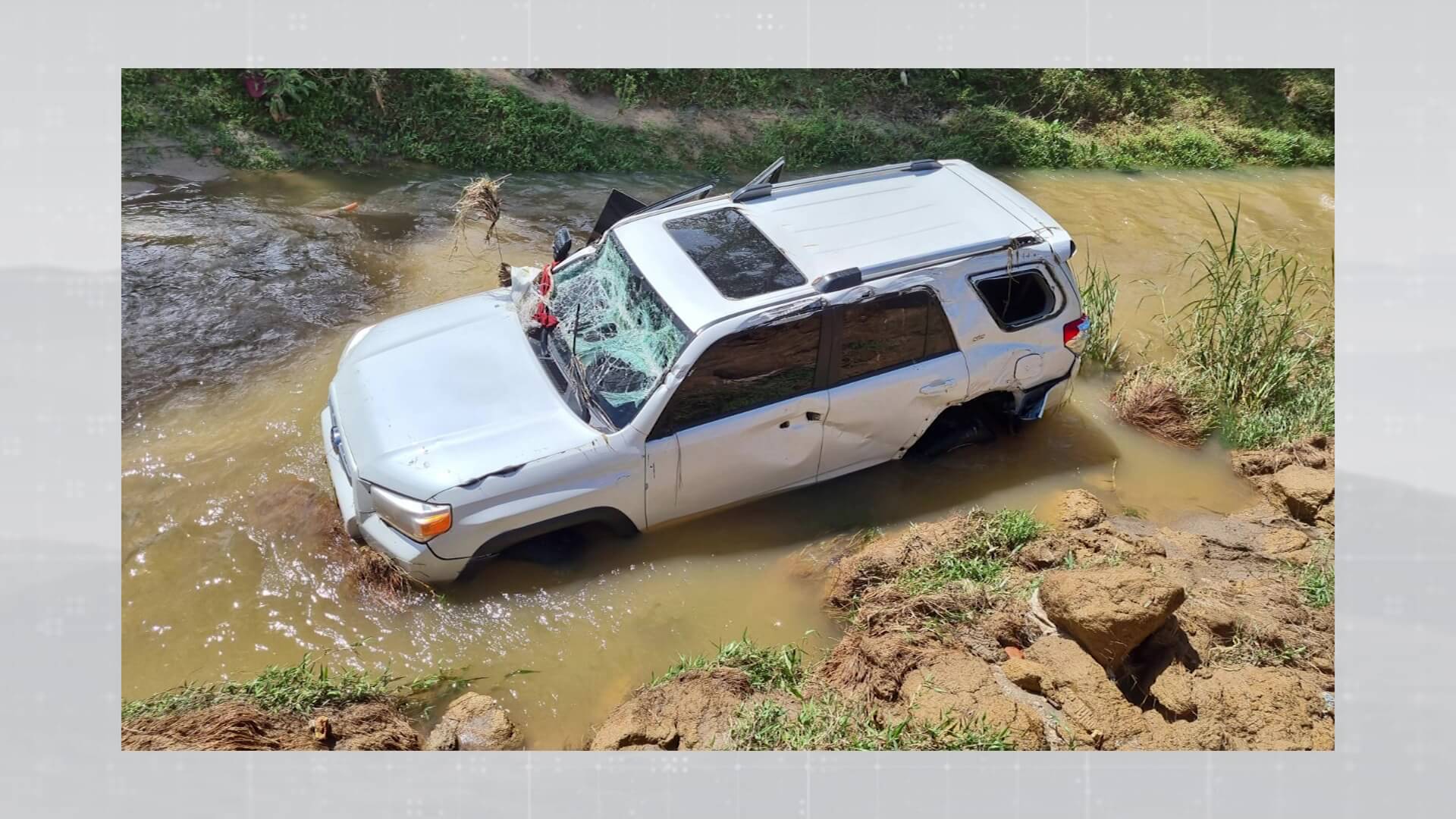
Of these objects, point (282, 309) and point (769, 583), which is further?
point (282, 309)

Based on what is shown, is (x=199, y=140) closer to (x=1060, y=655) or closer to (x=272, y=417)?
(x=272, y=417)

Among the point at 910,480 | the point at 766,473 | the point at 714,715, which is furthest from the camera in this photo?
the point at 910,480

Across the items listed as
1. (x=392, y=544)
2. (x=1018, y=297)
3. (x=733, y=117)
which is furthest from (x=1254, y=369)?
(x=733, y=117)

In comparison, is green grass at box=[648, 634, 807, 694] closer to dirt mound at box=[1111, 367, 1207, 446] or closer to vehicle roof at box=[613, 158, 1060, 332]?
vehicle roof at box=[613, 158, 1060, 332]

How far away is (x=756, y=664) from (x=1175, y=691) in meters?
2.01

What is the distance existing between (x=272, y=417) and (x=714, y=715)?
3.88 m

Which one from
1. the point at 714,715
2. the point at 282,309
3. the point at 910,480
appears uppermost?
the point at 282,309

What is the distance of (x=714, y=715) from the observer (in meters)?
4.79

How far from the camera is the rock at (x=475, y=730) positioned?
4.73 m

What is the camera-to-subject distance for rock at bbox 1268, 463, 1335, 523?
6.32m

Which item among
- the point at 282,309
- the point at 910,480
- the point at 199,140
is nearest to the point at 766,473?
the point at 910,480

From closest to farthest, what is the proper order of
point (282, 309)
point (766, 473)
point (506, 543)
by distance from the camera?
point (506, 543)
point (766, 473)
point (282, 309)

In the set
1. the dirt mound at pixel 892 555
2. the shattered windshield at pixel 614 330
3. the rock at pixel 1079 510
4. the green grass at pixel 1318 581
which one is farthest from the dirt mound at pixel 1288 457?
the shattered windshield at pixel 614 330

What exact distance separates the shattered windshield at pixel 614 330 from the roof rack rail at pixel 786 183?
884 millimetres
